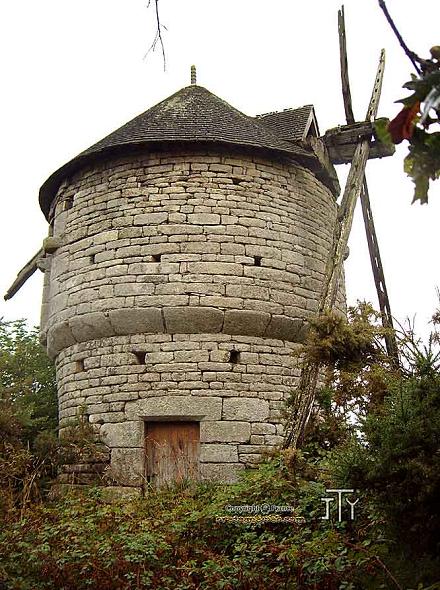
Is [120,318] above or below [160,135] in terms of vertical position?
below

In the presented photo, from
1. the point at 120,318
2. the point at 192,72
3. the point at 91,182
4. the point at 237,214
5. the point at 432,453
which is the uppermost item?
the point at 192,72

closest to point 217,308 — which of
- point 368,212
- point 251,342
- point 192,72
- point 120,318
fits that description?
point 251,342

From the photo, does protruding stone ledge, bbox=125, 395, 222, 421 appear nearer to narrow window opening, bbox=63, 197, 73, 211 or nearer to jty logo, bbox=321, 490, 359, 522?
jty logo, bbox=321, 490, 359, 522

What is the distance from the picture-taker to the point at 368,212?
12500mm

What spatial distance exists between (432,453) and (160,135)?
666 centimetres

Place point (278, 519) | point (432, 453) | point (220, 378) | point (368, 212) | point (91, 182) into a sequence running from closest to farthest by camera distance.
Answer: point (432, 453) < point (278, 519) < point (220, 378) < point (91, 182) < point (368, 212)

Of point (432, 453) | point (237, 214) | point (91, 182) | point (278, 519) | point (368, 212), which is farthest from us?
point (368, 212)

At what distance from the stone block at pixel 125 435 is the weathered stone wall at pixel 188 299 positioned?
0.6 inches

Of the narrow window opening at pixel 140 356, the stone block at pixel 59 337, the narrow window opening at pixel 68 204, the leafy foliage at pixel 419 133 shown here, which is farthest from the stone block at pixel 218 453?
the leafy foliage at pixel 419 133

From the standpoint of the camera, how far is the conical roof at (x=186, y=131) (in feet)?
32.8

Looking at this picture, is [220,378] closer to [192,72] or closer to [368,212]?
[368,212]

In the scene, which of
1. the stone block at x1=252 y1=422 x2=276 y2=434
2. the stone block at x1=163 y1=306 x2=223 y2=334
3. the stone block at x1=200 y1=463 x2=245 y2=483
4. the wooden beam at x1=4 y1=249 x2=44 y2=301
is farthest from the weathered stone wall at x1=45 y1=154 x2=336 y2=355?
the wooden beam at x1=4 y1=249 x2=44 y2=301

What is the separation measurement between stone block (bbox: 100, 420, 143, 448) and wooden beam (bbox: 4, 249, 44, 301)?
15.7 ft

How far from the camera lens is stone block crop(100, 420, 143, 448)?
30.0 ft
